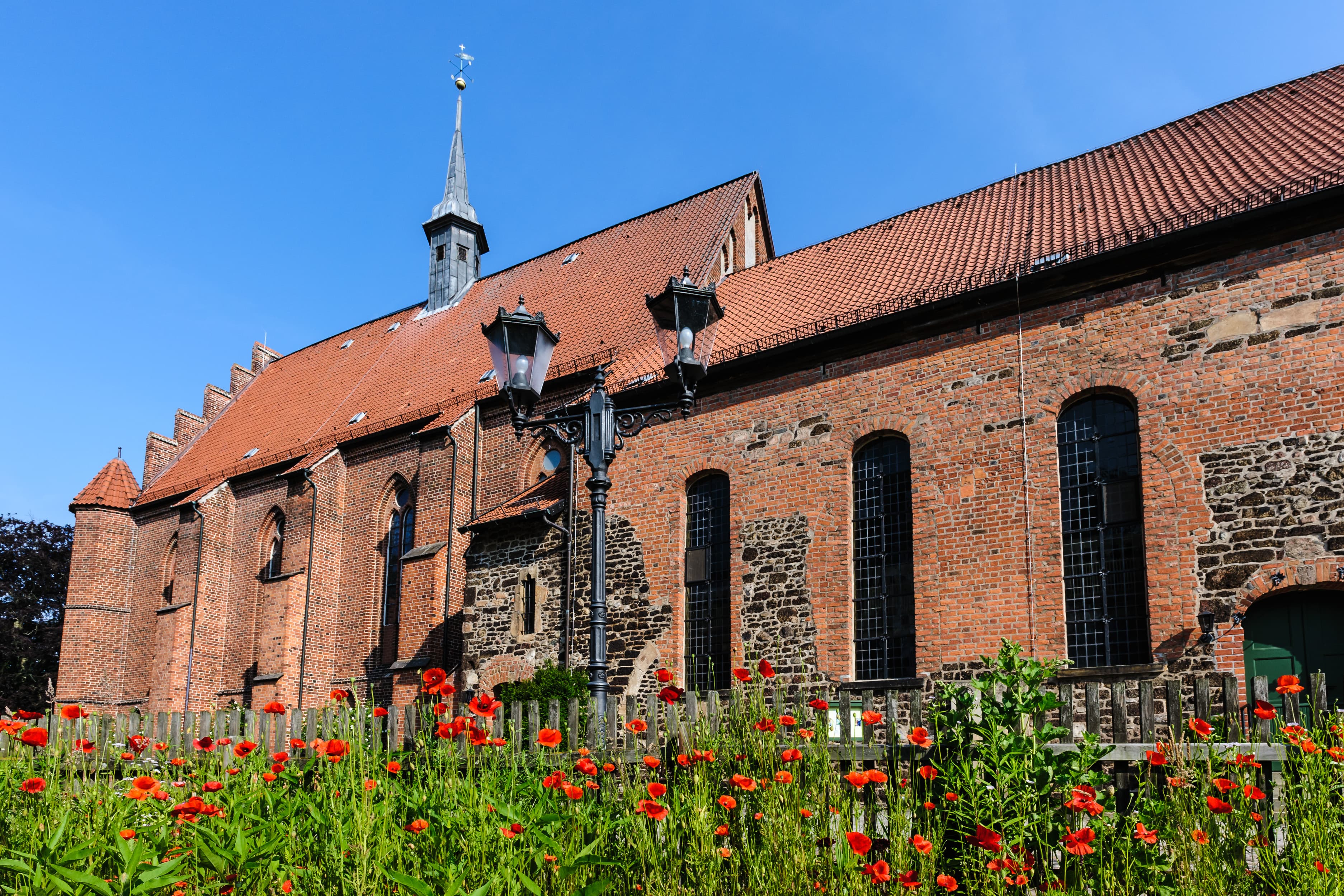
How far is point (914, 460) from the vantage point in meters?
14.7

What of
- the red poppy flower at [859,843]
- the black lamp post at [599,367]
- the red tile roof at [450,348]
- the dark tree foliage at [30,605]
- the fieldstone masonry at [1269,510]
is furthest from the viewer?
the dark tree foliage at [30,605]

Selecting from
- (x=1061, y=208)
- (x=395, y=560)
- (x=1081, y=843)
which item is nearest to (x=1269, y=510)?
(x=1061, y=208)

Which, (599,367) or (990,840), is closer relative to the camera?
(990,840)

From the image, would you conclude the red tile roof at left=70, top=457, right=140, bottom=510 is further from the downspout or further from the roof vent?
the roof vent

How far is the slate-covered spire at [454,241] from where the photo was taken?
32219mm

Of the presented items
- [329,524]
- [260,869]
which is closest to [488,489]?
[329,524]

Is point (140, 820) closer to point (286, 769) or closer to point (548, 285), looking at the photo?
point (286, 769)

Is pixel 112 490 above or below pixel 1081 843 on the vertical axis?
above

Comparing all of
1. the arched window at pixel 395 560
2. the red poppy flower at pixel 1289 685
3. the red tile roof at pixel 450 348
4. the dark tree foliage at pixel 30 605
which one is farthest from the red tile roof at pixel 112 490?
the red poppy flower at pixel 1289 685

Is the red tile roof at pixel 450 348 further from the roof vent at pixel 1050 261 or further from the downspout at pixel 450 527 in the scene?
the roof vent at pixel 1050 261

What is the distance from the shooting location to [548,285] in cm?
2608

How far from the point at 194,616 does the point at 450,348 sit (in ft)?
30.1

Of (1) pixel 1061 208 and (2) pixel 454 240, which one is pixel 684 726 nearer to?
(1) pixel 1061 208

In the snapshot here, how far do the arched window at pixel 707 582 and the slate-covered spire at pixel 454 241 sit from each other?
16.0 meters
